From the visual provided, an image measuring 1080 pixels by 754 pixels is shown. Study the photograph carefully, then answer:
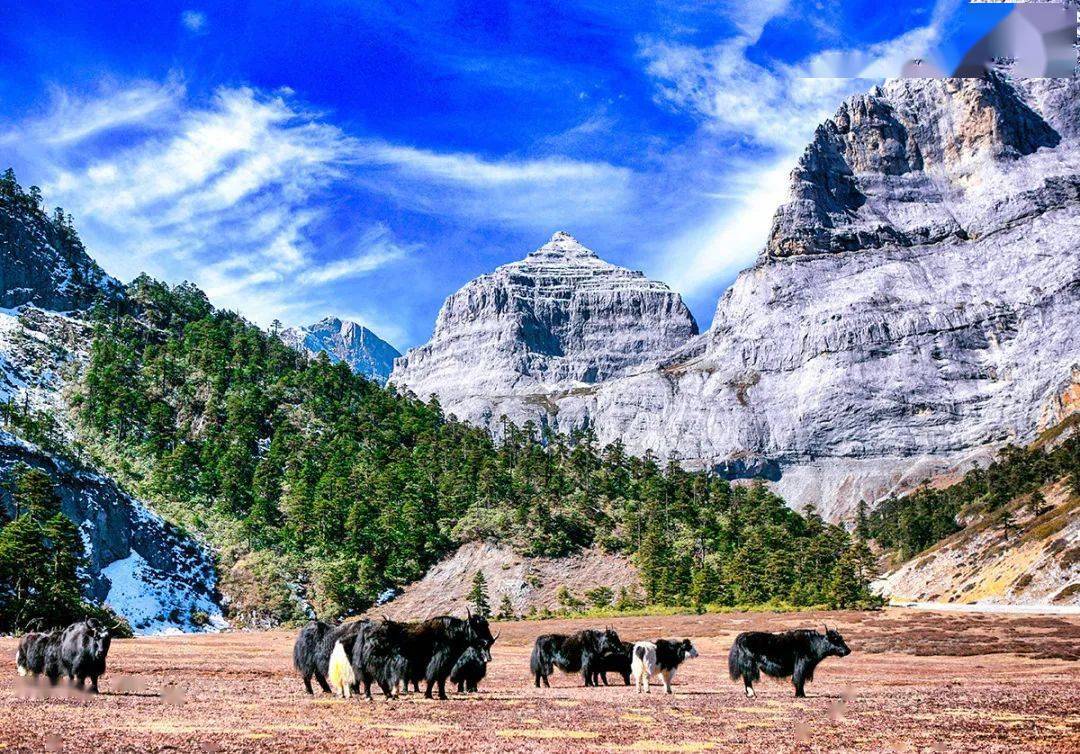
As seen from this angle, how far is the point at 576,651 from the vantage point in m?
27.6

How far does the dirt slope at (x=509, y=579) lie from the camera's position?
86062mm

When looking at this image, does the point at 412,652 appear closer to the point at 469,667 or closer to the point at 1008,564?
the point at 469,667

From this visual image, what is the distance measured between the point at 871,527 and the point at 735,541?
101 m

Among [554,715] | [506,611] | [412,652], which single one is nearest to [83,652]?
[412,652]

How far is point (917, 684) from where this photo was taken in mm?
28656

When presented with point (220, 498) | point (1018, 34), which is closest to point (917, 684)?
point (1018, 34)

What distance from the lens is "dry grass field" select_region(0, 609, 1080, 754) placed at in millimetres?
13273

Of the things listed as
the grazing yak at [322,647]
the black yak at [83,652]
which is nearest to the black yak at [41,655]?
the black yak at [83,652]

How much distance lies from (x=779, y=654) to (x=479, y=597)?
60325 mm

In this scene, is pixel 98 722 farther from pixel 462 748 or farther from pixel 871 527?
pixel 871 527

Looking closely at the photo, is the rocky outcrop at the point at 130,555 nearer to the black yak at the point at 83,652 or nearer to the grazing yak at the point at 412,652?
the black yak at the point at 83,652

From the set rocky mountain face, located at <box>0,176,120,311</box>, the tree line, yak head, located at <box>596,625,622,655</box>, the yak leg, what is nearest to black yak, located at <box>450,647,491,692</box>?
yak head, located at <box>596,625,622,655</box>

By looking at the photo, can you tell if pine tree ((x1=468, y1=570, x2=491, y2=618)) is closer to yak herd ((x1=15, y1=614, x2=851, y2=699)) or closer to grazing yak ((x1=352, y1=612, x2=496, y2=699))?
yak herd ((x1=15, y1=614, x2=851, y2=699))

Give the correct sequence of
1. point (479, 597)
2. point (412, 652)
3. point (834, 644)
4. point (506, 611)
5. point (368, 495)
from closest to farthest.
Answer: point (412, 652)
point (834, 644)
point (479, 597)
point (506, 611)
point (368, 495)
